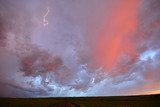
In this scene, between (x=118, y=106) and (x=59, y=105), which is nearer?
(x=59, y=105)

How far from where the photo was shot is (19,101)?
5859 centimetres

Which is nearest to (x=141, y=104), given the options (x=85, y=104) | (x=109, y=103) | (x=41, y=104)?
(x=109, y=103)

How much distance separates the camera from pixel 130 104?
1925 inches

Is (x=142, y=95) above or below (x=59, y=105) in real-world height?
above

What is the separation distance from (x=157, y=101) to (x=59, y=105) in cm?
2370

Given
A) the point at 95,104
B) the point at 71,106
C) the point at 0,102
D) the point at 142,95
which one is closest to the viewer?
the point at 71,106

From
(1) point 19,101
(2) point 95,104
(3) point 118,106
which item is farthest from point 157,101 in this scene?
(1) point 19,101

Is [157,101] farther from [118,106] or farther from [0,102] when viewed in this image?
[0,102]

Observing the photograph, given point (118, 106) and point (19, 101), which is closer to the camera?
point (118, 106)

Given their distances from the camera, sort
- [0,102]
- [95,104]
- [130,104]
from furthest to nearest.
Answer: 1. [0,102]
2. [95,104]
3. [130,104]

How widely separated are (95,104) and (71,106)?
32.7ft

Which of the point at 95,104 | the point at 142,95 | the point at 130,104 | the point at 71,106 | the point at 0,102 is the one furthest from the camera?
the point at 142,95

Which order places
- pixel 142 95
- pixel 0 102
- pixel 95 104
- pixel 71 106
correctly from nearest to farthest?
1. pixel 71 106
2. pixel 95 104
3. pixel 0 102
4. pixel 142 95

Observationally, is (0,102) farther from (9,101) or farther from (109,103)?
(109,103)
